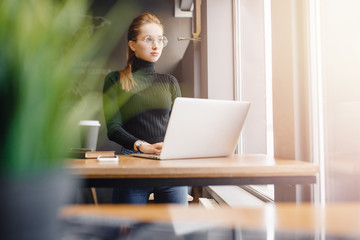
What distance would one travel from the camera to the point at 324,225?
0.95 ft

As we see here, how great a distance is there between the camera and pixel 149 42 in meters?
1.94

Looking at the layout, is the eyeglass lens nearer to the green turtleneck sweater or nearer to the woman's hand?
the green turtleneck sweater

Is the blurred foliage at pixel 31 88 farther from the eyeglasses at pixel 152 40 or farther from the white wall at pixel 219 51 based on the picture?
the white wall at pixel 219 51

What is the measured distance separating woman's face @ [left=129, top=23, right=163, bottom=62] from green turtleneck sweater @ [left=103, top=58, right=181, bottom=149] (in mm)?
82

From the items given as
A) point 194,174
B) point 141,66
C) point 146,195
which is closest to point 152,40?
point 141,66

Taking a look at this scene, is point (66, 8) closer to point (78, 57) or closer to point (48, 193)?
point (78, 57)

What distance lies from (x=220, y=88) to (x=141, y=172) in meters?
2.02

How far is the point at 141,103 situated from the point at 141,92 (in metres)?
0.08

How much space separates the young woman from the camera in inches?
71.9

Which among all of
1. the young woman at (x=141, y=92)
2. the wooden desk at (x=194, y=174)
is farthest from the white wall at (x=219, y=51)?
the wooden desk at (x=194, y=174)

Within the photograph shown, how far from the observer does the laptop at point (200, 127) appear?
1046 millimetres

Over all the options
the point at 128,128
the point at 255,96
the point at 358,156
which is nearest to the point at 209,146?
the point at 358,156

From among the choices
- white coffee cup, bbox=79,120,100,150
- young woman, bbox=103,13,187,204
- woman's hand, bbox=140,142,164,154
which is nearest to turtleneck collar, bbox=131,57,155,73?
young woman, bbox=103,13,187,204

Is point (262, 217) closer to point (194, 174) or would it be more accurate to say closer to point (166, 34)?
point (194, 174)
